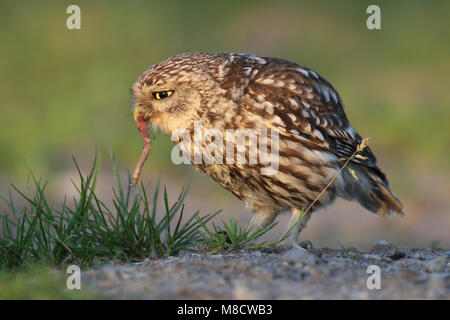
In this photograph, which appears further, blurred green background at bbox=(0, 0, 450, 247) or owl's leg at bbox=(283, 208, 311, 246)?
blurred green background at bbox=(0, 0, 450, 247)

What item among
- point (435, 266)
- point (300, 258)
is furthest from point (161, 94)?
point (435, 266)

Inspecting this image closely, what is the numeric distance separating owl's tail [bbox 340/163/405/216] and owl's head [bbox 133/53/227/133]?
1.29 metres

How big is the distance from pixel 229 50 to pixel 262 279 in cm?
1064

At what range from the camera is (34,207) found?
170 inches

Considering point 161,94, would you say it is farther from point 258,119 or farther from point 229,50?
point 229,50

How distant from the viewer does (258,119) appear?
460 cm

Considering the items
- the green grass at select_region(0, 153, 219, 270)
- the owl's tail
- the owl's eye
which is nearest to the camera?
the green grass at select_region(0, 153, 219, 270)

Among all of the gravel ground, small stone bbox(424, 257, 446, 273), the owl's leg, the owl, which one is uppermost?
the owl

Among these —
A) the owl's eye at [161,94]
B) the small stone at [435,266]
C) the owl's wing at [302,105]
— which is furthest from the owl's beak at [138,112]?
the small stone at [435,266]

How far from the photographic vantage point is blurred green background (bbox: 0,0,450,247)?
29.0 ft

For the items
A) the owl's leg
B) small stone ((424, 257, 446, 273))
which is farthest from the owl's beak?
small stone ((424, 257, 446, 273))

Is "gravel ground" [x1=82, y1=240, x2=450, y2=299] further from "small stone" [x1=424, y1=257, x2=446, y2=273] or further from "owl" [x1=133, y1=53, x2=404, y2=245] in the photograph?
"owl" [x1=133, y1=53, x2=404, y2=245]

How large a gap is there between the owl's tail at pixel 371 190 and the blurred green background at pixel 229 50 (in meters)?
1.33
